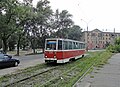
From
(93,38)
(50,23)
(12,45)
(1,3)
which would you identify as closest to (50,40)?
(1,3)

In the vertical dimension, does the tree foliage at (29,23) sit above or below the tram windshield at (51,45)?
above

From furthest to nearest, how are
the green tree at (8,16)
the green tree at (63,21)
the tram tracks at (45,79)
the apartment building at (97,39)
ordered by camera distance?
1. the apartment building at (97,39)
2. the green tree at (63,21)
3. the green tree at (8,16)
4. the tram tracks at (45,79)

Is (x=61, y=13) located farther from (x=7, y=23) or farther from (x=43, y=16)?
(x=7, y=23)

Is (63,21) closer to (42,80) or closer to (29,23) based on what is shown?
(29,23)

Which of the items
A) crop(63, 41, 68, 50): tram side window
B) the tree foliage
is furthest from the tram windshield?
the tree foliage

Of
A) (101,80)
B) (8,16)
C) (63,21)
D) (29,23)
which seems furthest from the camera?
(63,21)

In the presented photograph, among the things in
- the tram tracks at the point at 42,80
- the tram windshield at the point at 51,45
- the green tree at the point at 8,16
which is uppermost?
the green tree at the point at 8,16

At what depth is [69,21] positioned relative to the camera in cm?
8331

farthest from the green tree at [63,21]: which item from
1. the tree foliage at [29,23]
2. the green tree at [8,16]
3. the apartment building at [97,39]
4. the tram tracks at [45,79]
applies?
the tram tracks at [45,79]

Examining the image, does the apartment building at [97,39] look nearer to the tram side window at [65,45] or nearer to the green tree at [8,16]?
the green tree at [8,16]

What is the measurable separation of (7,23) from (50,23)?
26959mm

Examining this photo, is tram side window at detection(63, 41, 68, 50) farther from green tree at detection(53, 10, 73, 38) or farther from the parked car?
green tree at detection(53, 10, 73, 38)

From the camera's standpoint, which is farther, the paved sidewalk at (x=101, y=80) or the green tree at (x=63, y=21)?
the green tree at (x=63, y=21)

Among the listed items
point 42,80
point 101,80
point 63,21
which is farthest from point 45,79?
point 63,21
